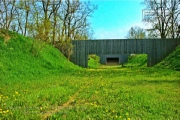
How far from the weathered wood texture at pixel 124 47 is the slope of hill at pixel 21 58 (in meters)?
10.5

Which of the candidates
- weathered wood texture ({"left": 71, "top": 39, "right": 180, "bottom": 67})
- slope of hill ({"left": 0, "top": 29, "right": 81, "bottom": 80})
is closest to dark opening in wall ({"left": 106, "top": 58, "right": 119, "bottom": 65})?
weathered wood texture ({"left": 71, "top": 39, "right": 180, "bottom": 67})

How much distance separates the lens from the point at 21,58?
17703 mm

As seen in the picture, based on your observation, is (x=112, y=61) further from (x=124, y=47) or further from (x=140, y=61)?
(x=124, y=47)

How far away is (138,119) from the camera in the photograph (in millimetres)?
5090

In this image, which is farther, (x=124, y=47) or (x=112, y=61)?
(x=112, y=61)

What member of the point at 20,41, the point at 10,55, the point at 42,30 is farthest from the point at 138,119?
the point at 42,30

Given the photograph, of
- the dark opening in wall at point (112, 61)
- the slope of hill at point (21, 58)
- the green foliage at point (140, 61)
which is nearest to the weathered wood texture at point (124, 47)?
the green foliage at point (140, 61)

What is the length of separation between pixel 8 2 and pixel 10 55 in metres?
5.92

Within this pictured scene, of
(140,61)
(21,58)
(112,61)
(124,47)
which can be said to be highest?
(124,47)

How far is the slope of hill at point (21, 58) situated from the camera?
47.5 feet

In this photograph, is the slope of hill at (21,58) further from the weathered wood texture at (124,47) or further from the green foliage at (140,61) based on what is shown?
the green foliage at (140,61)

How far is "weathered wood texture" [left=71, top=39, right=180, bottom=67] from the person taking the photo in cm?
3238

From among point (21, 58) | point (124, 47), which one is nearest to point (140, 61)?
point (124, 47)

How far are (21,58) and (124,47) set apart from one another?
58.0 ft
